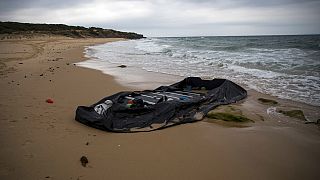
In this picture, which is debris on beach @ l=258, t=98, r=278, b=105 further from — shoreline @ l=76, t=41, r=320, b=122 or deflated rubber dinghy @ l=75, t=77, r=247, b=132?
deflated rubber dinghy @ l=75, t=77, r=247, b=132

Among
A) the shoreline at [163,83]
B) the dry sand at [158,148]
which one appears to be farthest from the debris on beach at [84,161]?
the shoreline at [163,83]

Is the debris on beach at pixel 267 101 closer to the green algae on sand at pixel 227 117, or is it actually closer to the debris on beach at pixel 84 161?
the green algae on sand at pixel 227 117

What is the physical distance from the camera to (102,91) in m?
8.58

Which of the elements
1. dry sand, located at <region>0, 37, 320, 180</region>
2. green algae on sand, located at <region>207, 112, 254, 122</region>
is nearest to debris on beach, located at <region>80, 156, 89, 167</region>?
dry sand, located at <region>0, 37, 320, 180</region>

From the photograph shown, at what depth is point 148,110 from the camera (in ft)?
19.7

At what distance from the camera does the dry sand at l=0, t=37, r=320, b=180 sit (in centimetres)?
369

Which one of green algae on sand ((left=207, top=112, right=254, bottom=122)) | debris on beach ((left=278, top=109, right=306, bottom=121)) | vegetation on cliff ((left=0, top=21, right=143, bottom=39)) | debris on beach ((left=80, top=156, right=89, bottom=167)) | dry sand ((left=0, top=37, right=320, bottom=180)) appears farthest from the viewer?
vegetation on cliff ((left=0, top=21, right=143, bottom=39))

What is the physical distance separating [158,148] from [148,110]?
1605 millimetres

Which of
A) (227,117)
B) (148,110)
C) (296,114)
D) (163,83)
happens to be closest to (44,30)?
(163,83)

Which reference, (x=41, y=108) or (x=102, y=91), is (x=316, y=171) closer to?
(x=41, y=108)

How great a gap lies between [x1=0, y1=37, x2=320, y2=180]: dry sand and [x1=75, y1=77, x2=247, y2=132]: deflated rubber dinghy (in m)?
0.24

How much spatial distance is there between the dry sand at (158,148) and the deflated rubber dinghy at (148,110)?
0.24 meters

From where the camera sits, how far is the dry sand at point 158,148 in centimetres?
369

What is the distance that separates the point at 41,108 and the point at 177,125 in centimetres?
333
